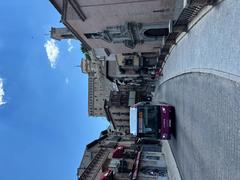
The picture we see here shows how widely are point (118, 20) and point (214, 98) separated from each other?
18.9 metres

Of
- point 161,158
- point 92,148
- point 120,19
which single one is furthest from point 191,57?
point 92,148

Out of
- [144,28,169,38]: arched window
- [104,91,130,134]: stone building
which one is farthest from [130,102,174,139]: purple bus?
[104,91,130,134]: stone building

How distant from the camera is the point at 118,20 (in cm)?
2727

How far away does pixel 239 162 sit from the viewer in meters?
7.63

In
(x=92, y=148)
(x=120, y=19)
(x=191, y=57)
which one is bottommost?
(x=92, y=148)

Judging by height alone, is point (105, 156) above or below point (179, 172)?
below

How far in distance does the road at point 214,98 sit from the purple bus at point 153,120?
462 cm

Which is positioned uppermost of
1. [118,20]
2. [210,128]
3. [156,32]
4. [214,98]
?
[118,20]

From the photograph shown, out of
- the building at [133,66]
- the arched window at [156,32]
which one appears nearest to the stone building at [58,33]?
the building at [133,66]

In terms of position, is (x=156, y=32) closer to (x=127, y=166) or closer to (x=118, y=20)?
(x=118, y=20)

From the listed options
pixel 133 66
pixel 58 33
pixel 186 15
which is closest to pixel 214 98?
pixel 186 15

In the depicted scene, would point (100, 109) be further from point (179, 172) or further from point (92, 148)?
point (179, 172)

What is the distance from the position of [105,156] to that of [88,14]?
1625 cm

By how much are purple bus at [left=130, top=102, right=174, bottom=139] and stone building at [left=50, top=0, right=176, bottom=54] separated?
7.91m
